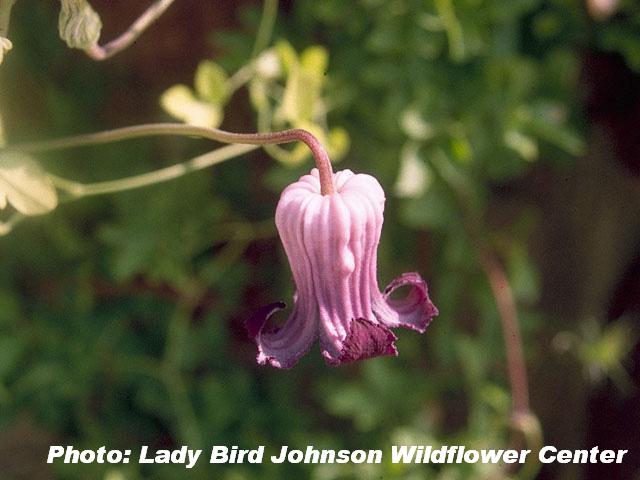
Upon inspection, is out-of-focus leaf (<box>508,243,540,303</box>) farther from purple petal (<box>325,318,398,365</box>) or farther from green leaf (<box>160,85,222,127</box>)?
purple petal (<box>325,318,398,365</box>)

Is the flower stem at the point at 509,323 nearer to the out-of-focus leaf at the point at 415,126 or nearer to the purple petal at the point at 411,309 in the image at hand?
the out-of-focus leaf at the point at 415,126

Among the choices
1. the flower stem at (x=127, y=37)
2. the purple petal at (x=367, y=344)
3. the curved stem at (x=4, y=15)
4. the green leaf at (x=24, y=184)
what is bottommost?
the purple petal at (x=367, y=344)

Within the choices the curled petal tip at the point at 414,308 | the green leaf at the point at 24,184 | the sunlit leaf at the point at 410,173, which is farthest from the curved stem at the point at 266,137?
the sunlit leaf at the point at 410,173

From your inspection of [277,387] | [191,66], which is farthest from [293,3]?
[277,387]

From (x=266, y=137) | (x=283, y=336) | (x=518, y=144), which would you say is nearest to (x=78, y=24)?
(x=266, y=137)

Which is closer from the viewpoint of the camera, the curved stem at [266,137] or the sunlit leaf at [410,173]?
the curved stem at [266,137]

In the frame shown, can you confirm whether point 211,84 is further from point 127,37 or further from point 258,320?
point 258,320
